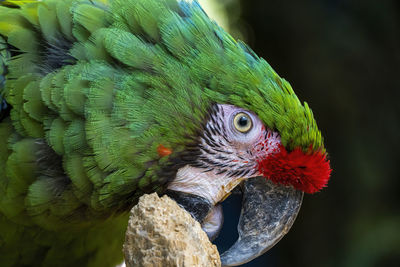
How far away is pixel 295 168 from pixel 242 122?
24cm

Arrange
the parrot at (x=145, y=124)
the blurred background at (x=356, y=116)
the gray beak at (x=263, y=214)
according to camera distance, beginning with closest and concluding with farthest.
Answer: the parrot at (x=145, y=124) < the gray beak at (x=263, y=214) < the blurred background at (x=356, y=116)

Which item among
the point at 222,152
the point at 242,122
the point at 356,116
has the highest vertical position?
the point at 356,116

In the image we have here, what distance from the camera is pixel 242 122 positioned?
1617mm

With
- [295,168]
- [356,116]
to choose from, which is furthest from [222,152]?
[356,116]

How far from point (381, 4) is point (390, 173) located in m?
1.49

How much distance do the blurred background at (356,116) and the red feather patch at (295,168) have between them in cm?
283

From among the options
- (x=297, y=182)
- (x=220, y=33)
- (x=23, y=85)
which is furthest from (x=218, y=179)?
(x=23, y=85)

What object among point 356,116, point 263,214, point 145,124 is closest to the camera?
point 145,124

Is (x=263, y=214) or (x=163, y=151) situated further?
(x=263, y=214)

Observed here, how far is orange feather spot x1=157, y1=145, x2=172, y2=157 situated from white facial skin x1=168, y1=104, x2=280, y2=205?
8cm

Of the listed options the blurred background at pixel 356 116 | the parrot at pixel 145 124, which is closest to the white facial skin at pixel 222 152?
the parrot at pixel 145 124

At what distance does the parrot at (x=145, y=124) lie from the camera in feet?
5.11

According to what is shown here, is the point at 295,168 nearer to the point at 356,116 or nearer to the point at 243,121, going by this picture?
the point at 243,121

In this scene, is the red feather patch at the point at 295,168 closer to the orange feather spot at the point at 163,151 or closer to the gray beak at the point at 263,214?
the gray beak at the point at 263,214
